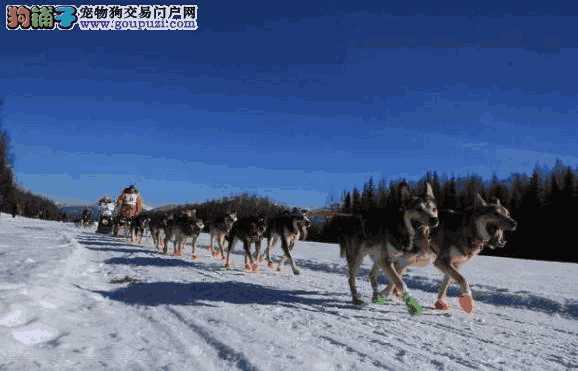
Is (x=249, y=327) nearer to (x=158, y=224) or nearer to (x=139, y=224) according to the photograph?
(x=158, y=224)

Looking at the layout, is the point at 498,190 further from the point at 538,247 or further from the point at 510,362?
the point at 510,362

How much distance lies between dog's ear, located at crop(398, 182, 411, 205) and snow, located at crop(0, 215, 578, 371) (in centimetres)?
153

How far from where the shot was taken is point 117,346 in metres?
4.39

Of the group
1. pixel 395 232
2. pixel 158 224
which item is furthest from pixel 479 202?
pixel 158 224

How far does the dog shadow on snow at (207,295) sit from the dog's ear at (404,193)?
1819mm

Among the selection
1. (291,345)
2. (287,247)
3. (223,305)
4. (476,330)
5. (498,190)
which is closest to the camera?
(291,345)

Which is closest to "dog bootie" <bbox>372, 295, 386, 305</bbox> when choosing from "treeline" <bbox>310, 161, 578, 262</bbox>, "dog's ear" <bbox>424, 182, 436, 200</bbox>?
"dog's ear" <bbox>424, 182, 436, 200</bbox>

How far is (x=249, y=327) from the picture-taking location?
542cm

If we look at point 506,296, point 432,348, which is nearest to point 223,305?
point 432,348

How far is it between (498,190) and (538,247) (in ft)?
40.2

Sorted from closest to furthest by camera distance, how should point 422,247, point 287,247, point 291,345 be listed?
point 291,345, point 422,247, point 287,247

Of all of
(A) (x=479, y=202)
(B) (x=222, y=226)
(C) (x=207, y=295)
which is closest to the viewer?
(C) (x=207, y=295)

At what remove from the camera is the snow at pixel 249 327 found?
4.15m

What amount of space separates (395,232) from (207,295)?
2.89 metres
